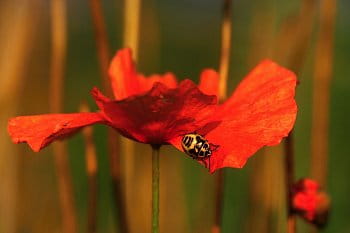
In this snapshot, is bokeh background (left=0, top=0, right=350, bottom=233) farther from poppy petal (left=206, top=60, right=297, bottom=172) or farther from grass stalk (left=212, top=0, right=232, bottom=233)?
poppy petal (left=206, top=60, right=297, bottom=172)

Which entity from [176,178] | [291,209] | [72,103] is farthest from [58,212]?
[72,103]

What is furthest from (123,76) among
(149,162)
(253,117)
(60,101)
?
(149,162)

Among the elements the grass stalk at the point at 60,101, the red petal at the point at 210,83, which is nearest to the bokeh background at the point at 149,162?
the grass stalk at the point at 60,101

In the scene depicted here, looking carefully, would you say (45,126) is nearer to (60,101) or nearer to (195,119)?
(195,119)

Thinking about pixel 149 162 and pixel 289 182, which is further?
pixel 149 162

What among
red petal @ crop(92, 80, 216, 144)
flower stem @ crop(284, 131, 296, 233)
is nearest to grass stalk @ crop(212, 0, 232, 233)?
flower stem @ crop(284, 131, 296, 233)
